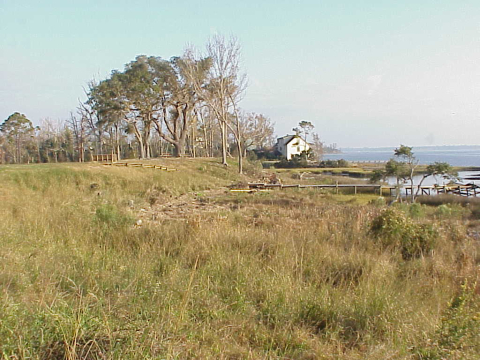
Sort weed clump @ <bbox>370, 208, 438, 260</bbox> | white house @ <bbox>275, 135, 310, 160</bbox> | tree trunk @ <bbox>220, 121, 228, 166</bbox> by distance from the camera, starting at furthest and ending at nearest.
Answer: white house @ <bbox>275, 135, 310, 160</bbox>, tree trunk @ <bbox>220, 121, 228, 166</bbox>, weed clump @ <bbox>370, 208, 438, 260</bbox>

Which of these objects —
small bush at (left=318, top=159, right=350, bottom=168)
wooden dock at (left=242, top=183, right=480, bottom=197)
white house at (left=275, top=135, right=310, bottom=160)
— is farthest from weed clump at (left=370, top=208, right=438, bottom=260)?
white house at (left=275, top=135, right=310, bottom=160)

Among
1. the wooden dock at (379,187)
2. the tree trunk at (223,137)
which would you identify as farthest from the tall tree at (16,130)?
the wooden dock at (379,187)

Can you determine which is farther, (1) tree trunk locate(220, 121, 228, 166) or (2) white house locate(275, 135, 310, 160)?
(2) white house locate(275, 135, 310, 160)

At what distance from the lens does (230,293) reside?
3.83 meters

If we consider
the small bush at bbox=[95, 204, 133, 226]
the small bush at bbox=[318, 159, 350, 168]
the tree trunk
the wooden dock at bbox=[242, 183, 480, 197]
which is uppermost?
the tree trunk

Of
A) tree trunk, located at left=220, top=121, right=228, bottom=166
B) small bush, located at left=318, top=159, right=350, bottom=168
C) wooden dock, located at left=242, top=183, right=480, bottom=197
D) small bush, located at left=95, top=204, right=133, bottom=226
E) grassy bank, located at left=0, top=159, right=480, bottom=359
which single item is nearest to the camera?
grassy bank, located at left=0, top=159, right=480, bottom=359

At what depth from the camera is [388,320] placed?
328cm

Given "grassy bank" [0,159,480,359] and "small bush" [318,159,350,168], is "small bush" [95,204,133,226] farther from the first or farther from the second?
"small bush" [318,159,350,168]

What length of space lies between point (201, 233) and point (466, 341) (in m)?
4.17

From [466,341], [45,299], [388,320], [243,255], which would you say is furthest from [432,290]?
[45,299]

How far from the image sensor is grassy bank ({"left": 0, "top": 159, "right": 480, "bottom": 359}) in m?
2.49

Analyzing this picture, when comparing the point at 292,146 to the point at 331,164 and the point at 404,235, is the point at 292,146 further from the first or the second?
the point at 404,235

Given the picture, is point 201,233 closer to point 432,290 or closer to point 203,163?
point 432,290

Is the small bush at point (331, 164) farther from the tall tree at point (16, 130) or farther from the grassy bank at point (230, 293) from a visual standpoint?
the grassy bank at point (230, 293)
